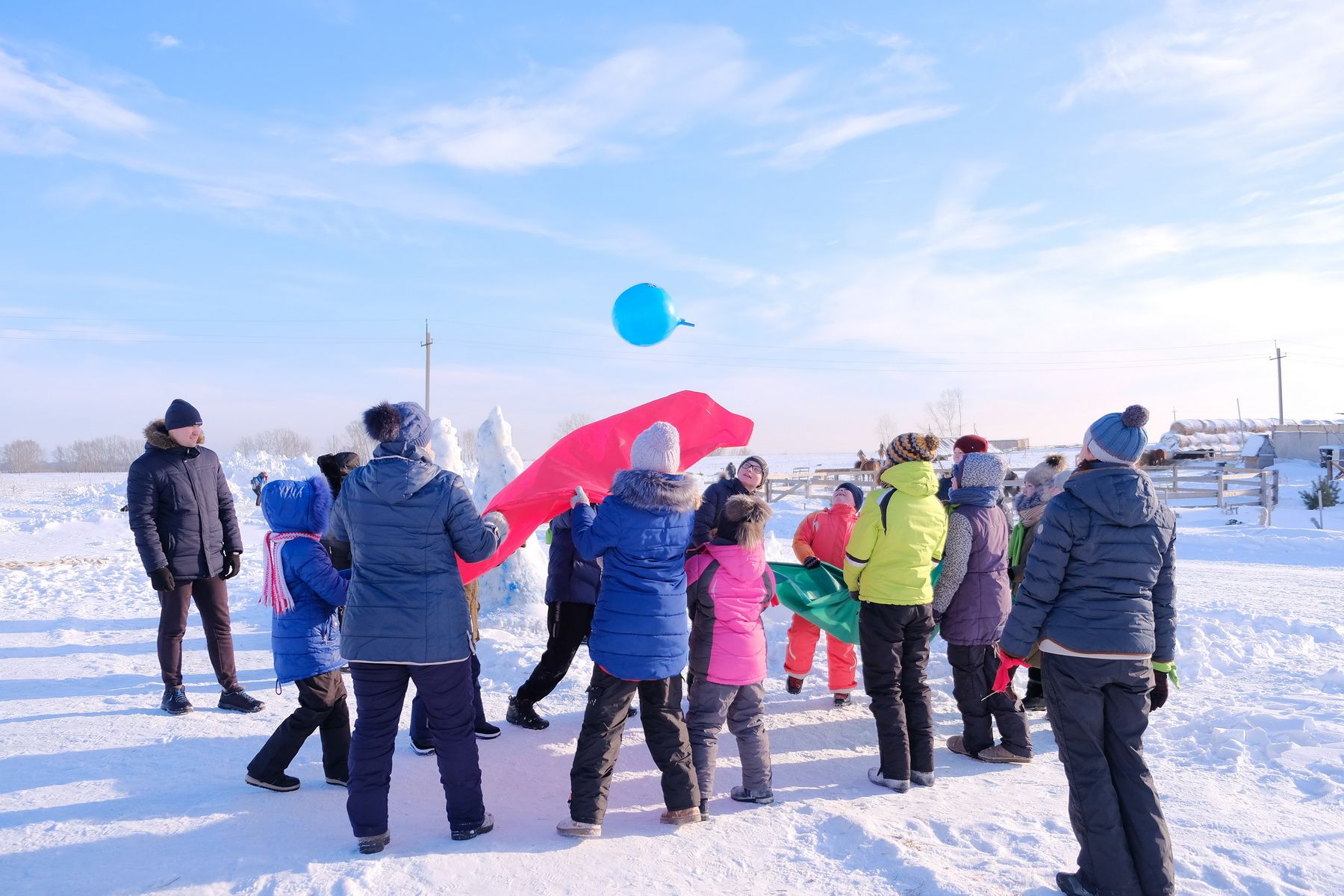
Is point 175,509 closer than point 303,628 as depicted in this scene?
No

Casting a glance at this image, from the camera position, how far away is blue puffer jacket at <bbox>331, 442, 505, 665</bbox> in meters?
3.63

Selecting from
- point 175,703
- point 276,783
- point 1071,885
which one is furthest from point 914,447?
point 175,703

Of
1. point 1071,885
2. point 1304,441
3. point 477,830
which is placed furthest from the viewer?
point 1304,441

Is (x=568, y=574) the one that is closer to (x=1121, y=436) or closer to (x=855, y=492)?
(x=855, y=492)

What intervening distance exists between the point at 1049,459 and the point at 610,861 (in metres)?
4.45

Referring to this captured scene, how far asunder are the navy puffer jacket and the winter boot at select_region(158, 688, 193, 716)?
0.77 m

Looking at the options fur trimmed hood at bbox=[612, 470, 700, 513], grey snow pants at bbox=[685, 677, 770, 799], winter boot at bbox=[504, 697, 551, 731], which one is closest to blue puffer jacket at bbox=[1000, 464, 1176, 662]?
grey snow pants at bbox=[685, 677, 770, 799]

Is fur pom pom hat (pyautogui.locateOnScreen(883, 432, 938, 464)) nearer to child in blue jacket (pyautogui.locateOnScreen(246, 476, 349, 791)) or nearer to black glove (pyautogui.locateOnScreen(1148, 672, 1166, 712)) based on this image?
black glove (pyautogui.locateOnScreen(1148, 672, 1166, 712))

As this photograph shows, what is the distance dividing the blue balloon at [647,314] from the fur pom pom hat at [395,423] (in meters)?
2.67

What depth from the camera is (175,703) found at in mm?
5574

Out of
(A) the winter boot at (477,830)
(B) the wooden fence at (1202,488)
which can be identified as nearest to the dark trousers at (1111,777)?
(A) the winter boot at (477,830)

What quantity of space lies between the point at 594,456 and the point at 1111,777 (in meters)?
3.14

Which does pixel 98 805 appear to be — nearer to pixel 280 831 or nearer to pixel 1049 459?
pixel 280 831

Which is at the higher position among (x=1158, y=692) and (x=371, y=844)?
(x=1158, y=692)
